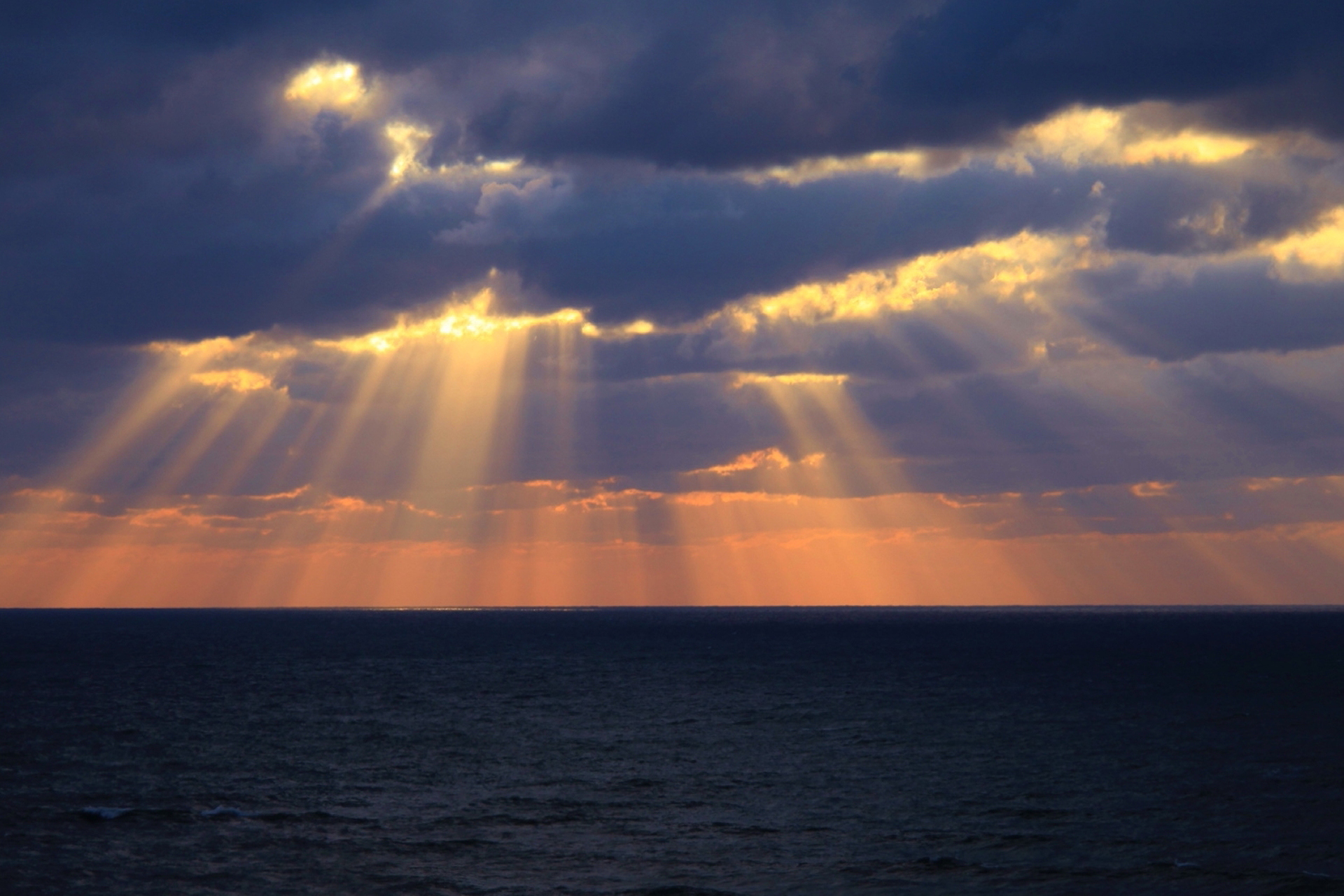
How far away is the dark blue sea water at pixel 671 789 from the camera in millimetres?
40438

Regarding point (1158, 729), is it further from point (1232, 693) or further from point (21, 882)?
point (21, 882)

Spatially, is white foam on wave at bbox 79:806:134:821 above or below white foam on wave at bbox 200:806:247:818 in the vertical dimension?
above

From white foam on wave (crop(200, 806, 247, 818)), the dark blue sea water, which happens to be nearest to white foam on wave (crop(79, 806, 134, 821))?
the dark blue sea water

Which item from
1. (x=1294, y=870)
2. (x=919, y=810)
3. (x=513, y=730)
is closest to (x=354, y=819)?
(x=919, y=810)

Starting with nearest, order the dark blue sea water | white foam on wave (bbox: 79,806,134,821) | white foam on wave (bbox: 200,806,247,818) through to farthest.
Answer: the dark blue sea water
white foam on wave (bbox: 79,806,134,821)
white foam on wave (bbox: 200,806,247,818)

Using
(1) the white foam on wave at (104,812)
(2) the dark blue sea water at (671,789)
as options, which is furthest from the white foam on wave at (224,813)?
(1) the white foam on wave at (104,812)

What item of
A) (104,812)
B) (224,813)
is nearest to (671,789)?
(224,813)

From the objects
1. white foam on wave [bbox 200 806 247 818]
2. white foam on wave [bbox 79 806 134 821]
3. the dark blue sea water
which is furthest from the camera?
white foam on wave [bbox 200 806 247 818]

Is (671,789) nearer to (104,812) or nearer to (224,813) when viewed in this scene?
(224,813)

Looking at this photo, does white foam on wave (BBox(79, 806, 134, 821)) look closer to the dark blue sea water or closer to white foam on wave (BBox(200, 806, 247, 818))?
the dark blue sea water

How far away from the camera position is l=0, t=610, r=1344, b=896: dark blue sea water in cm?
4044

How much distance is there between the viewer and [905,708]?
90688mm

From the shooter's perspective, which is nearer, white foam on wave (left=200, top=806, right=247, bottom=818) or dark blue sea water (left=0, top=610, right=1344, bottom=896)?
dark blue sea water (left=0, top=610, right=1344, bottom=896)

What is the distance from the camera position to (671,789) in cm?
5528
